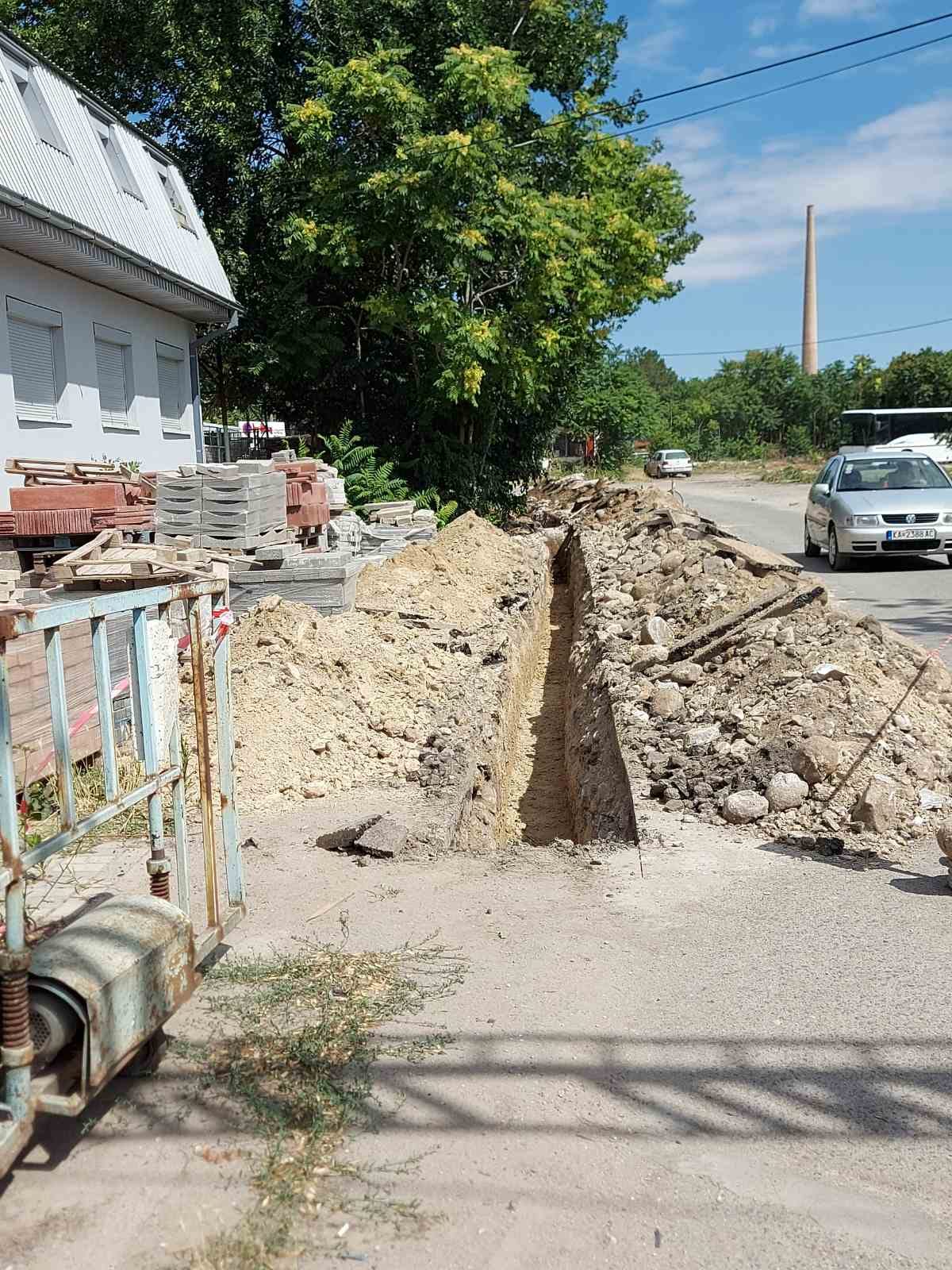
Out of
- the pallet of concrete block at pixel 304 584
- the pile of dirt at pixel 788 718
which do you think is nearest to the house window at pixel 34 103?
the pallet of concrete block at pixel 304 584

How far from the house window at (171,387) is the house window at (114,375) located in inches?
45.1

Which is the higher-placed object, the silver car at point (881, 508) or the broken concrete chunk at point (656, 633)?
the silver car at point (881, 508)

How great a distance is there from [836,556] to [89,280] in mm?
10854

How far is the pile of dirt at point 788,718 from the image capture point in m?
5.85

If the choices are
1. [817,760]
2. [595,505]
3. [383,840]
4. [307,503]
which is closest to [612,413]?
[595,505]

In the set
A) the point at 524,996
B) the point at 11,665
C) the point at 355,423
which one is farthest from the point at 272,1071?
the point at 355,423

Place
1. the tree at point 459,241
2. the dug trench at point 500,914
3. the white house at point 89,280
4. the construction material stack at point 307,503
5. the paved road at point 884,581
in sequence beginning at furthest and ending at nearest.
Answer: the tree at point 459,241, the construction material stack at point 307,503, the white house at point 89,280, the paved road at point 884,581, the dug trench at point 500,914

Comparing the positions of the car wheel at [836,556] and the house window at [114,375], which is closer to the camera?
the house window at [114,375]

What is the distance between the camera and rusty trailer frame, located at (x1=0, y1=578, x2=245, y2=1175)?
8.52 ft

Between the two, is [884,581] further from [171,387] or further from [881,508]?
[171,387]

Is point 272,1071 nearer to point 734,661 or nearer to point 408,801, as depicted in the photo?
point 408,801

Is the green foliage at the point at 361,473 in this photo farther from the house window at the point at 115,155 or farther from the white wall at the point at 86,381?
the house window at the point at 115,155

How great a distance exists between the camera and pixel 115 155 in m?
14.8

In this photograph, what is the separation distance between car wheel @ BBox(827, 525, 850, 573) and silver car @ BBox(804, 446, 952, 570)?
1cm
